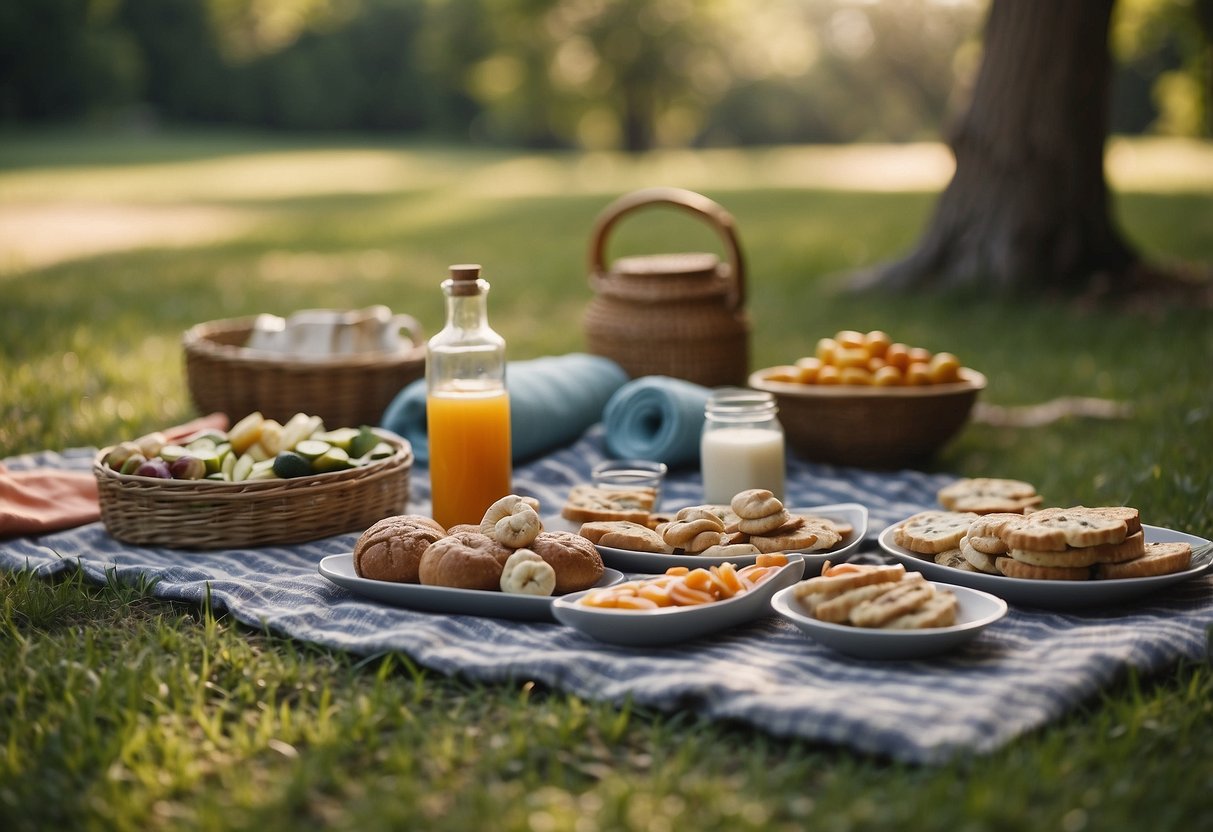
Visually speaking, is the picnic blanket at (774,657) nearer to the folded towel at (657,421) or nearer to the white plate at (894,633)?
the white plate at (894,633)

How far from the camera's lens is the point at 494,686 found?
2486 mm

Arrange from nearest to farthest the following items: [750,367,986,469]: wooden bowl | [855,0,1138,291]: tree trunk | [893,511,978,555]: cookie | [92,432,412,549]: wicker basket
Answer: [893,511,978,555]: cookie
[92,432,412,549]: wicker basket
[750,367,986,469]: wooden bowl
[855,0,1138,291]: tree trunk

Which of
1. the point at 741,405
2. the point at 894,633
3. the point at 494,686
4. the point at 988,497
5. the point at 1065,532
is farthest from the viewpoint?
the point at 741,405

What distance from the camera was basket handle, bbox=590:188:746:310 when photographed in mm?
4691

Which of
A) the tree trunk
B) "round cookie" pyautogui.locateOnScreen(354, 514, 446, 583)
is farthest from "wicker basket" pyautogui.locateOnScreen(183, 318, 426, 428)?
the tree trunk

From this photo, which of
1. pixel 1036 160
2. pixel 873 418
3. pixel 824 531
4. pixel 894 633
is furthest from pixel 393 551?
pixel 1036 160

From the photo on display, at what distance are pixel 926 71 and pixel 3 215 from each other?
43446 mm

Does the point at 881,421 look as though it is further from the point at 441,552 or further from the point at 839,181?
the point at 839,181

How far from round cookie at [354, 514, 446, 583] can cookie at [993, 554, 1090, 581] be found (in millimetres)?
1298

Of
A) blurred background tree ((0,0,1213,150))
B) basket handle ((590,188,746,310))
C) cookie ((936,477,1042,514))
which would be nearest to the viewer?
cookie ((936,477,1042,514))

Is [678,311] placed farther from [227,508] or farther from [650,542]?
[227,508]

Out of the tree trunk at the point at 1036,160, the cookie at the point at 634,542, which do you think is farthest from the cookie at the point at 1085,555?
the tree trunk at the point at 1036,160

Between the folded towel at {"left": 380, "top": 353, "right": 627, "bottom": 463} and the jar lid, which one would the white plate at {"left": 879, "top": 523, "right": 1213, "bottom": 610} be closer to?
the jar lid

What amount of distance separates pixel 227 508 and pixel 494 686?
1105 millimetres
